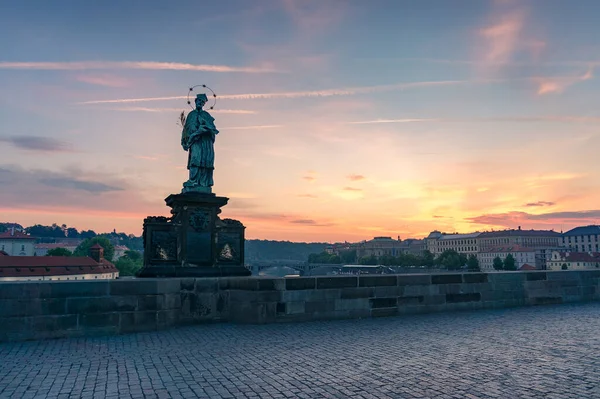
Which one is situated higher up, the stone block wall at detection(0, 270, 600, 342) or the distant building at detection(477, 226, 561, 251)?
the distant building at detection(477, 226, 561, 251)

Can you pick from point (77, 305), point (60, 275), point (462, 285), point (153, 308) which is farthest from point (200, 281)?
Answer: point (60, 275)

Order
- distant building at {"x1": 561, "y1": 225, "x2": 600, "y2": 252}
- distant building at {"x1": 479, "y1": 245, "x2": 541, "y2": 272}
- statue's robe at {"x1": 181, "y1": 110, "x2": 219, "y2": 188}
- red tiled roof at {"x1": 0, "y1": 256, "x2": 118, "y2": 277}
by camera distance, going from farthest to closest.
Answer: distant building at {"x1": 561, "y1": 225, "x2": 600, "y2": 252}, distant building at {"x1": 479, "y1": 245, "x2": 541, "y2": 272}, red tiled roof at {"x1": 0, "y1": 256, "x2": 118, "y2": 277}, statue's robe at {"x1": 181, "y1": 110, "x2": 219, "y2": 188}

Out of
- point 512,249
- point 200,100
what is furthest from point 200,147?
point 512,249

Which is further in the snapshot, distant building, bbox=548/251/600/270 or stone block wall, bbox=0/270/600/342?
distant building, bbox=548/251/600/270

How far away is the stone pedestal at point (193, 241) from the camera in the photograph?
11.8 meters

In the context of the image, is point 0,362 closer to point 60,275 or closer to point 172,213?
point 172,213

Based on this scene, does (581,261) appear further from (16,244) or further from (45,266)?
(16,244)

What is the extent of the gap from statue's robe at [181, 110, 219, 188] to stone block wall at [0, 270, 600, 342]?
3.94m

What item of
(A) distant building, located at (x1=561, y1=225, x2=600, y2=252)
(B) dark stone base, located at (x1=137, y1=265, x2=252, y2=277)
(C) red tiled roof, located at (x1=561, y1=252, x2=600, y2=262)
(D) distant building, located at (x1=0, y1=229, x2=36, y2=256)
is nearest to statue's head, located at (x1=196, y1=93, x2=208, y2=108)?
(B) dark stone base, located at (x1=137, y1=265, x2=252, y2=277)

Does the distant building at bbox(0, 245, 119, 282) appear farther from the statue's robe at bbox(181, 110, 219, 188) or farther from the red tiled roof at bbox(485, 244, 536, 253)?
the red tiled roof at bbox(485, 244, 536, 253)

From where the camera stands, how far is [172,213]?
1277 centimetres

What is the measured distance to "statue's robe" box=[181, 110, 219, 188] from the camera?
43.3 feet

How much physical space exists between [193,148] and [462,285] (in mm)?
8314

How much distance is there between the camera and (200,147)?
13.4m
